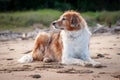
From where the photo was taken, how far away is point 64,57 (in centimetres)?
1044

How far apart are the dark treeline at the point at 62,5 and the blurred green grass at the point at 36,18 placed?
0.98 m

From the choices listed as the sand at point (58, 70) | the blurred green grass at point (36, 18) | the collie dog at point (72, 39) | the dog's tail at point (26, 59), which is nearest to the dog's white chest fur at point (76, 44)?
the collie dog at point (72, 39)

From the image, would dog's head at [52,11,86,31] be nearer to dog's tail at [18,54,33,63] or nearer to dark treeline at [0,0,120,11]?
dog's tail at [18,54,33,63]

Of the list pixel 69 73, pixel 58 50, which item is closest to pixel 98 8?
pixel 58 50

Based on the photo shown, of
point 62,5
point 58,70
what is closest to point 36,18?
point 62,5

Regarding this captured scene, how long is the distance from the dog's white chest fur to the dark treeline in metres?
16.5

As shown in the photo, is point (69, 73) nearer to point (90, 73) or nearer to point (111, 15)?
point (90, 73)

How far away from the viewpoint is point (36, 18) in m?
24.5

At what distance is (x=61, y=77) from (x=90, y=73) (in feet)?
2.22

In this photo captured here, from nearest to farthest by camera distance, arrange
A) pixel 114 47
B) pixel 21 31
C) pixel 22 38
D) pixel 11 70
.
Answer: pixel 11 70 < pixel 114 47 < pixel 22 38 < pixel 21 31

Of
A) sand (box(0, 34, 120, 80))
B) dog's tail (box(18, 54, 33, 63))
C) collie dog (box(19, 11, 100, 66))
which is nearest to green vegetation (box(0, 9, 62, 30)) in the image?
sand (box(0, 34, 120, 80))

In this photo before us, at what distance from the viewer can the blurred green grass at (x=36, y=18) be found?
23.5 metres

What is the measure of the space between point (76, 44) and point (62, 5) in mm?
17705

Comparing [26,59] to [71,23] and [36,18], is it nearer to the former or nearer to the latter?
[71,23]
